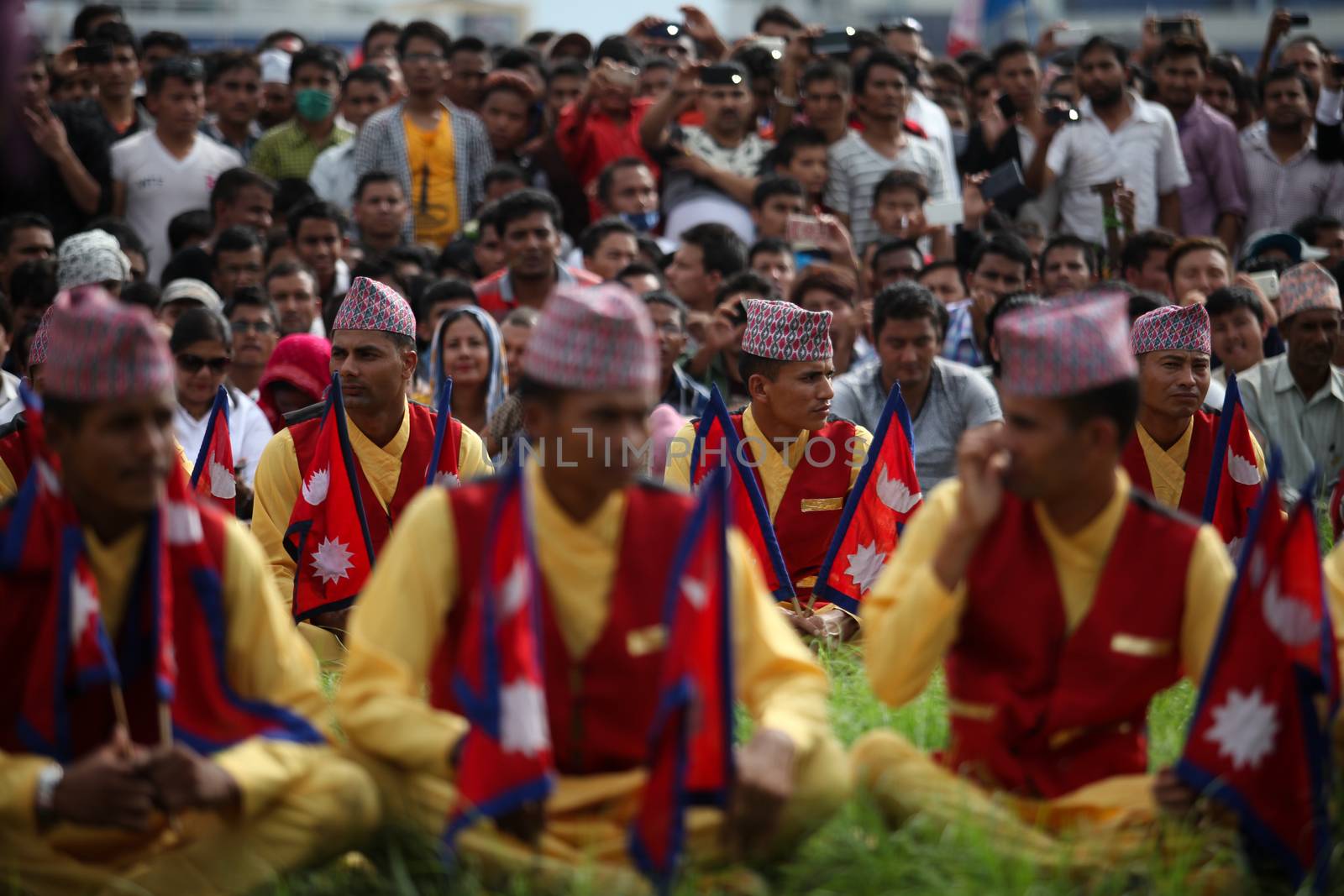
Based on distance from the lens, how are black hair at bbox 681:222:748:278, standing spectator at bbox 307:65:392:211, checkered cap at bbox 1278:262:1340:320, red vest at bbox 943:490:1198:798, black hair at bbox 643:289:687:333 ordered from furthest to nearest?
standing spectator at bbox 307:65:392:211
black hair at bbox 681:222:748:278
black hair at bbox 643:289:687:333
checkered cap at bbox 1278:262:1340:320
red vest at bbox 943:490:1198:798

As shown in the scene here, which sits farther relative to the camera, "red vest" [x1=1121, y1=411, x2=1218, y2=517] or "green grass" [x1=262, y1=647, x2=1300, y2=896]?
"red vest" [x1=1121, y1=411, x2=1218, y2=517]

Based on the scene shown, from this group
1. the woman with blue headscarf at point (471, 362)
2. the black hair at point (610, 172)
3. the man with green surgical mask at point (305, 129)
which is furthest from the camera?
the man with green surgical mask at point (305, 129)

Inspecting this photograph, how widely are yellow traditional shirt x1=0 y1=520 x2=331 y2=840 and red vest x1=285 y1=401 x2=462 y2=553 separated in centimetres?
267

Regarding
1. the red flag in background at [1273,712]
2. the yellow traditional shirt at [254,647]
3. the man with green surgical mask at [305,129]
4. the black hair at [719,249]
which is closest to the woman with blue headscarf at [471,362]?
the black hair at [719,249]

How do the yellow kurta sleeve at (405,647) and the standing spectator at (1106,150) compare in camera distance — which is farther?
the standing spectator at (1106,150)

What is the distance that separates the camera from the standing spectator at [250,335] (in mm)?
8516

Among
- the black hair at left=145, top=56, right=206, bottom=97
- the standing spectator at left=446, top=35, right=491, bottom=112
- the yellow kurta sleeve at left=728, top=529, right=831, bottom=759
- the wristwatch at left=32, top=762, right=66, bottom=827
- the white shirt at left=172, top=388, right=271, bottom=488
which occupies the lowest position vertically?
the white shirt at left=172, top=388, right=271, bottom=488

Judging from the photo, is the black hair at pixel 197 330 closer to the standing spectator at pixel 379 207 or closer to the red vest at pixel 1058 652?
the standing spectator at pixel 379 207

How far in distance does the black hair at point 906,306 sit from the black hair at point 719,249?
1.69 meters

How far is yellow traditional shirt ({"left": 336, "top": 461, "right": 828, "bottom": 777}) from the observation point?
358 cm

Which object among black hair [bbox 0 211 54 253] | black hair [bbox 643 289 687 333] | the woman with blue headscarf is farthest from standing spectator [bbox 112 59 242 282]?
black hair [bbox 643 289 687 333]

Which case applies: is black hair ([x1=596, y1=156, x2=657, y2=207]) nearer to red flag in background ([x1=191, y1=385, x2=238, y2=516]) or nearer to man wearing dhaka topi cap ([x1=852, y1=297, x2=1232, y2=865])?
Answer: red flag in background ([x1=191, y1=385, x2=238, y2=516])

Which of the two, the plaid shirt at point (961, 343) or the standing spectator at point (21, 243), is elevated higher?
the standing spectator at point (21, 243)

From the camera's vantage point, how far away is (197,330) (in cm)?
761
